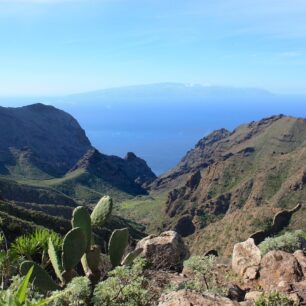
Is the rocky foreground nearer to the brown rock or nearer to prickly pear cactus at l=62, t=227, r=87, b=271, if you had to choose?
the brown rock

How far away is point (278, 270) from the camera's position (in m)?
11.6

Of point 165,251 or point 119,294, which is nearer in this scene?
point 119,294

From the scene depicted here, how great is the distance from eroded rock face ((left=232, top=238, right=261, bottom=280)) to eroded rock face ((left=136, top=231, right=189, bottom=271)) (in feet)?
5.85

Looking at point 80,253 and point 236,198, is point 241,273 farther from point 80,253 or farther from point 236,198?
point 236,198

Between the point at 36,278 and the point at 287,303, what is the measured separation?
4.74 metres

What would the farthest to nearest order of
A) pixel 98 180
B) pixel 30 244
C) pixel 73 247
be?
pixel 98 180 → pixel 73 247 → pixel 30 244

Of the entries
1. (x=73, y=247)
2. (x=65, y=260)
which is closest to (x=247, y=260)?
(x=73, y=247)

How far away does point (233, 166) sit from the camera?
378 feet

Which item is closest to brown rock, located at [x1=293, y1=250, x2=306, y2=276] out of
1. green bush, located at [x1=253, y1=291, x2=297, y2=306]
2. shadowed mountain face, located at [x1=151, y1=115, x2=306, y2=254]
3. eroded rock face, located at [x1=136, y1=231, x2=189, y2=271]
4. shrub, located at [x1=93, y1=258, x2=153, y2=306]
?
eroded rock face, located at [x1=136, y1=231, x2=189, y2=271]

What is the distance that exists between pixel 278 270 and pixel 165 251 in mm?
3682

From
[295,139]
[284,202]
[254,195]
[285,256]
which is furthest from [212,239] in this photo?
[295,139]

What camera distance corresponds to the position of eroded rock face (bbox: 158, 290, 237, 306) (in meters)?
7.50

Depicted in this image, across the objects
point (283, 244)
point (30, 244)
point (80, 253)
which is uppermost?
point (30, 244)

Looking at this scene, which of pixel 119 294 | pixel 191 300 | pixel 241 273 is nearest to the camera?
pixel 191 300
